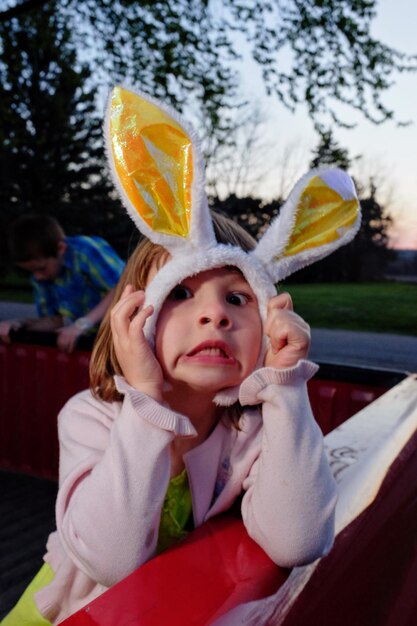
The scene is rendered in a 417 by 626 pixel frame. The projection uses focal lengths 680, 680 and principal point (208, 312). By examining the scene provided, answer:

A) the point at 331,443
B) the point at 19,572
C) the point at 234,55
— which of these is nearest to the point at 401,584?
the point at 331,443

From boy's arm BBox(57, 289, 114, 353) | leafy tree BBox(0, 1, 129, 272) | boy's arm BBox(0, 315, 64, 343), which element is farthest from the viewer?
leafy tree BBox(0, 1, 129, 272)

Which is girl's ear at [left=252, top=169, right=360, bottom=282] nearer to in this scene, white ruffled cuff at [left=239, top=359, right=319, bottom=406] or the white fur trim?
the white fur trim

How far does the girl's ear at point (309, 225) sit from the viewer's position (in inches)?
48.4

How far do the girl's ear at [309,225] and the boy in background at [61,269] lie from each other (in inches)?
90.3

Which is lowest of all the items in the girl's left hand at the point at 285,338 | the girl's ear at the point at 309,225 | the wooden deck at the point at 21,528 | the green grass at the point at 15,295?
the green grass at the point at 15,295

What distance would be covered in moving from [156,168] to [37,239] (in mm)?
2521

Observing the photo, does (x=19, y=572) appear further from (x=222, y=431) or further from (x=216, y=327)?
(x=216, y=327)

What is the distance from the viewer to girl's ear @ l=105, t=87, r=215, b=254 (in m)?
1.16

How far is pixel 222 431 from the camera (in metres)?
1.28

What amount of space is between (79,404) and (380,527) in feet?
1.95

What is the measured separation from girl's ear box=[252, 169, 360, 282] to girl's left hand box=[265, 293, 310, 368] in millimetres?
122

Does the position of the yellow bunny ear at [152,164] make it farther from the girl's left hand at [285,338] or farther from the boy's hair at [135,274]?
the girl's left hand at [285,338]

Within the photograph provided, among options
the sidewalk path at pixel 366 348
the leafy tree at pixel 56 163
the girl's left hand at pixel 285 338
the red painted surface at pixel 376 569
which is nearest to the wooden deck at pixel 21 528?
the red painted surface at pixel 376 569

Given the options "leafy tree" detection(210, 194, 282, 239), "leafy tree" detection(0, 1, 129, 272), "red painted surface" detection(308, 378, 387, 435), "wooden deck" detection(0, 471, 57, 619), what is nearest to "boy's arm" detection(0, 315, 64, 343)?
"wooden deck" detection(0, 471, 57, 619)
